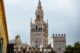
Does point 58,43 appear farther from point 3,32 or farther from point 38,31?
point 3,32

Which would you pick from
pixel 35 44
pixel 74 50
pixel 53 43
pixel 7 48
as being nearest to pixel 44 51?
pixel 53 43

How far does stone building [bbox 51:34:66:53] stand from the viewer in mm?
108000

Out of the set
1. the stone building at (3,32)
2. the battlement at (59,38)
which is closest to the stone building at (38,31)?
the battlement at (59,38)

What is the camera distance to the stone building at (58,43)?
10800 cm

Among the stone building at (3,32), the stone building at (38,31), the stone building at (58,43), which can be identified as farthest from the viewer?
the stone building at (38,31)

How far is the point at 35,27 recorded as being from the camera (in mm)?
137000

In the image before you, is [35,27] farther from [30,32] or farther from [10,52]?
[10,52]

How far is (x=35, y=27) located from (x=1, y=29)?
426 ft

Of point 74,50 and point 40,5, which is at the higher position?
point 40,5

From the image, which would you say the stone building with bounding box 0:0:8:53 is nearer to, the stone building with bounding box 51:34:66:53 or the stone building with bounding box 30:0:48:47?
the stone building with bounding box 51:34:66:53

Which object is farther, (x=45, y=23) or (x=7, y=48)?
(x=45, y=23)

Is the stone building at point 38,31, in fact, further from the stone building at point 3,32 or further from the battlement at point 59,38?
the stone building at point 3,32

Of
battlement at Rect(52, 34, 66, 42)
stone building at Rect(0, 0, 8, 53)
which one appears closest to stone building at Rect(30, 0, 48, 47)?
battlement at Rect(52, 34, 66, 42)

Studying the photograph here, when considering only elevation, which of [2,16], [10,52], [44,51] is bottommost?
[44,51]
